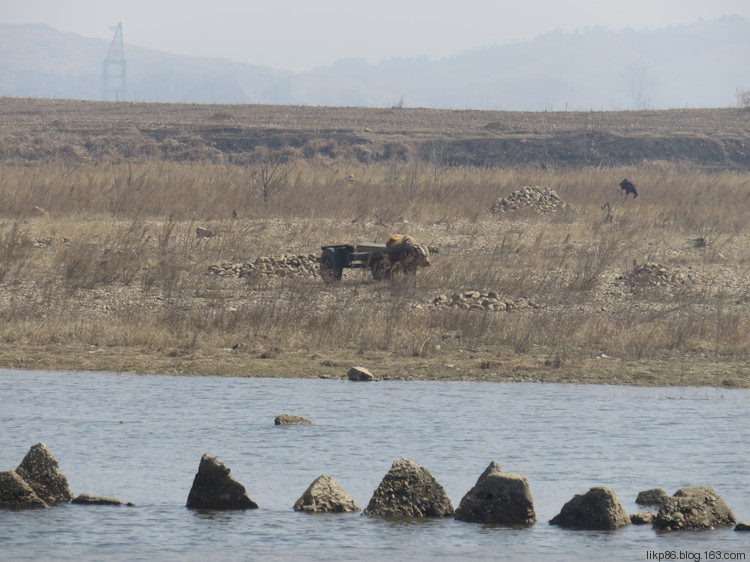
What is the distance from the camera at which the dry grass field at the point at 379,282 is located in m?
13.1

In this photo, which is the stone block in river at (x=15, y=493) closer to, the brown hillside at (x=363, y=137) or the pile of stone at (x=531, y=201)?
the pile of stone at (x=531, y=201)

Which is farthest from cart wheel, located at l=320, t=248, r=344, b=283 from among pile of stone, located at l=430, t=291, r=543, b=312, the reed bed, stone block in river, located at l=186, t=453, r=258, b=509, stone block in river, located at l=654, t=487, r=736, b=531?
stone block in river, located at l=654, t=487, r=736, b=531

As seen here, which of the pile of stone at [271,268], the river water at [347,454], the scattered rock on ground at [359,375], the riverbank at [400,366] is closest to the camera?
the river water at [347,454]

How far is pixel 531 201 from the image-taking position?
85.5ft

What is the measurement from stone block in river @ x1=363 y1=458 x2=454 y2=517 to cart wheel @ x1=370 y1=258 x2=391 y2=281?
31.6 ft

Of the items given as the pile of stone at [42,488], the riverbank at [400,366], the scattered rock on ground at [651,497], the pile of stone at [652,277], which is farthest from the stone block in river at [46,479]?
the pile of stone at [652,277]

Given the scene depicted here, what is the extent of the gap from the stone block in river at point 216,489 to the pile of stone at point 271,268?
10068 millimetres

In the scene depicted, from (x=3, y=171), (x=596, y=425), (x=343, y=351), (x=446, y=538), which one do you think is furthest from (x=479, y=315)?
(x=3, y=171)

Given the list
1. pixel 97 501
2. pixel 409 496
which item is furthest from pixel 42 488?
pixel 409 496

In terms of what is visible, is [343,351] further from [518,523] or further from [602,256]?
[602,256]

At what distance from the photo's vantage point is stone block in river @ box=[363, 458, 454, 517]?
7.42 metres

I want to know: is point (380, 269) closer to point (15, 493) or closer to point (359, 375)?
point (359, 375)

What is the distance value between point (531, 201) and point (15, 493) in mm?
19765

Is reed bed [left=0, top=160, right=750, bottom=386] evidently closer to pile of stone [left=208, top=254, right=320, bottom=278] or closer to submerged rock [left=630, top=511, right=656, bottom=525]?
pile of stone [left=208, top=254, right=320, bottom=278]
